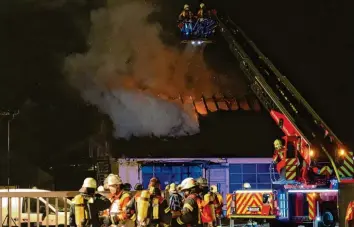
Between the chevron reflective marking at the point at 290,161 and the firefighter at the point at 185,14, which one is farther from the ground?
the firefighter at the point at 185,14

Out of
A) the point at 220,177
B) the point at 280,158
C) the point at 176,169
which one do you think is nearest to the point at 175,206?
the point at 280,158

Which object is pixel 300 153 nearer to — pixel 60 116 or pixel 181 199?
pixel 181 199

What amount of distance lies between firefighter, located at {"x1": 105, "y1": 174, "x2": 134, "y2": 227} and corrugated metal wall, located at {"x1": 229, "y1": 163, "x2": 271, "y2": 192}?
47.6 feet

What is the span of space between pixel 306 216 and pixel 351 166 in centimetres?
160

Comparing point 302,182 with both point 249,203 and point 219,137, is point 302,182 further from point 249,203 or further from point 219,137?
point 219,137

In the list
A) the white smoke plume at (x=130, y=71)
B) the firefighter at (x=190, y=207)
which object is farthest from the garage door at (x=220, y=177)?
the firefighter at (x=190, y=207)

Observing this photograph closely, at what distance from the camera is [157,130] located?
77.2 feet

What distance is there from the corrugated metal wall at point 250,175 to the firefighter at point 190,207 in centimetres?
1372

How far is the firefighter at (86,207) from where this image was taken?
877 cm

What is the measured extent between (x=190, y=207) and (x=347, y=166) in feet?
25.7

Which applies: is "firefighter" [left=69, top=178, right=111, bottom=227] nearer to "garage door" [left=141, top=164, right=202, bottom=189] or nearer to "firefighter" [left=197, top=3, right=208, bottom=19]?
"firefighter" [left=197, top=3, right=208, bottom=19]

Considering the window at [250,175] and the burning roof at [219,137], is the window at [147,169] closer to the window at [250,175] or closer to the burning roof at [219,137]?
the burning roof at [219,137]

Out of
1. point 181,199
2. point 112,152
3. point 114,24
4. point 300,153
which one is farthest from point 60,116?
point 181,199

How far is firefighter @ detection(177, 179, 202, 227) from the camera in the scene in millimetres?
9375
